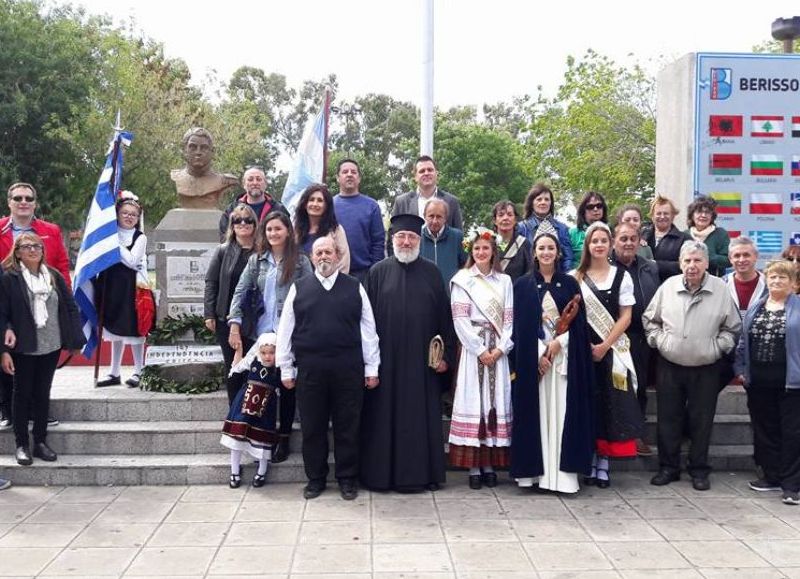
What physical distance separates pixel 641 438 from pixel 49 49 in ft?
78.2

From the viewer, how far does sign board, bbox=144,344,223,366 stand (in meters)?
7.29

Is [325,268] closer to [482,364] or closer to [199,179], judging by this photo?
[482,364]

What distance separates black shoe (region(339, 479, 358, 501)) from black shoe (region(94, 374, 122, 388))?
2763 mm

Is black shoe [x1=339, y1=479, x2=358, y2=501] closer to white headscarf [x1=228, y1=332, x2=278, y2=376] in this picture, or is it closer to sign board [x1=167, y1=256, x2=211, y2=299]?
white headscarf [x1=228, y1=332, x2=278, y2=376]

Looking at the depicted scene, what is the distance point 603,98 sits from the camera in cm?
2488

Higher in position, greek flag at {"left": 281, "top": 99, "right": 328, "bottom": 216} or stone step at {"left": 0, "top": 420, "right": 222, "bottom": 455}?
greek flag at {"left": 281, "top": 99, "right": 328, "bottom": 216}

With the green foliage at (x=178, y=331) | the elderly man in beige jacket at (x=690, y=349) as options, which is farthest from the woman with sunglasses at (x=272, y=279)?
the elderly man in beige jacket at (x=690, y=349)

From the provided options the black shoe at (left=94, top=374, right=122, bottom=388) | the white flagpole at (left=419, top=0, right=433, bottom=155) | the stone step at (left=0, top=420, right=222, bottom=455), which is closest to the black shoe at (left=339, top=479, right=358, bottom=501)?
the stone step at (left=0, top=420, right=222, bottom=455)

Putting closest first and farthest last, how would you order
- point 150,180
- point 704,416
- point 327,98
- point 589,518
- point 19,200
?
point 589,518 → point 704,416 → point 19,200 → point 327,98 → point 150,180

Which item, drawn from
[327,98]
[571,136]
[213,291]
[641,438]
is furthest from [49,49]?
[641,438]

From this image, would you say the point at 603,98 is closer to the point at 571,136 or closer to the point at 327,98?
the point at 571,136

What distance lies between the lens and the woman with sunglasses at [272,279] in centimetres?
616

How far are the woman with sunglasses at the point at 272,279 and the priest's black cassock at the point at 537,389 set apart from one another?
160 cm

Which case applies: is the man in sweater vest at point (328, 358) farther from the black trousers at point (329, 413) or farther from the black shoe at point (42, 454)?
the black shoe at point (42, 454)
